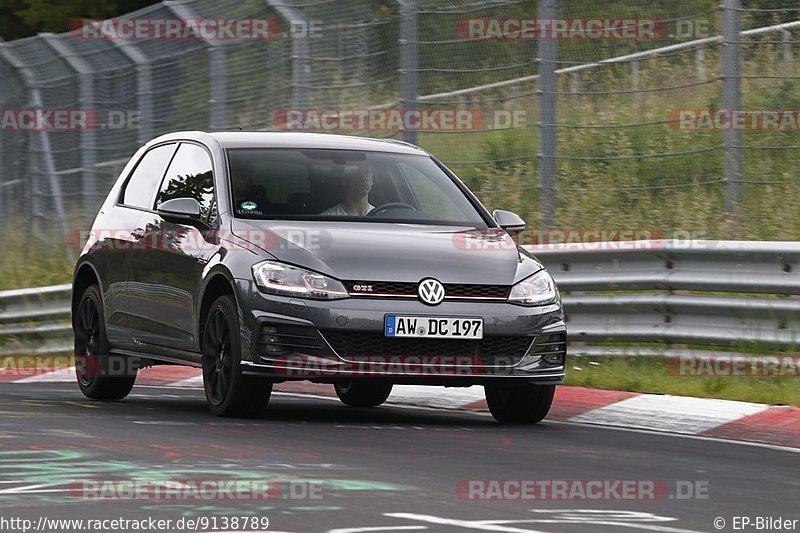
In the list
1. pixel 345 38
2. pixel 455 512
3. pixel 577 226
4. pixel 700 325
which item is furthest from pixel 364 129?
pixel 455 512

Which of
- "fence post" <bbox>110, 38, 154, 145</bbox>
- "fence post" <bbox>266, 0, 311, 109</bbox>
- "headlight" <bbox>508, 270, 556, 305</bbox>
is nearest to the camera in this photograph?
"headlight" <bbox>508, 270, 556, 305</bbox>

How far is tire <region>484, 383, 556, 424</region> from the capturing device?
33.2 feet

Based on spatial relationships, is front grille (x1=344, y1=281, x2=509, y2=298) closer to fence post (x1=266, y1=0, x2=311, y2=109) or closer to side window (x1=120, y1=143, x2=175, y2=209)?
side window (x1=120, y1=143, x2=175, y2=209)

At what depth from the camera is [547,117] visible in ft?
47.3

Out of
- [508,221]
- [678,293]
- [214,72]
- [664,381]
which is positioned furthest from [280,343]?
[214,72]

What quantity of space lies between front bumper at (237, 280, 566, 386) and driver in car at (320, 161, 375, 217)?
1029 mm

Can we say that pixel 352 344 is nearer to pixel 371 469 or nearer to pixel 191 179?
pixel 371 469

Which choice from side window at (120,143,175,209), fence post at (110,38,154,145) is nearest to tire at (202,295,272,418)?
side window at (120,143,175,209)

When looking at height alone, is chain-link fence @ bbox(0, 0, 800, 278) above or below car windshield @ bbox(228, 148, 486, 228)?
above

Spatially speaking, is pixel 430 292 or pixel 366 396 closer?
pixel 430 292

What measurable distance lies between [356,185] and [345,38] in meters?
6.16

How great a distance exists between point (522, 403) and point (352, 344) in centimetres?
127

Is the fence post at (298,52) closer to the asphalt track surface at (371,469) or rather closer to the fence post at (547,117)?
the fence post at (547,117)

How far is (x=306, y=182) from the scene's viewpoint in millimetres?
10516
